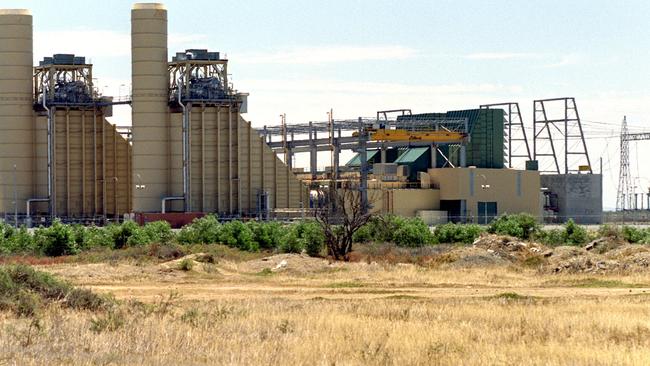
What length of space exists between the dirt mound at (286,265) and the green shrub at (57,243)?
47.2ft

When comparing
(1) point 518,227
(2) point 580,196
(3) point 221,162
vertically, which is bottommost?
(1) point 518,227

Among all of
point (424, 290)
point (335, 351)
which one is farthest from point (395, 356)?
point (424, 290)

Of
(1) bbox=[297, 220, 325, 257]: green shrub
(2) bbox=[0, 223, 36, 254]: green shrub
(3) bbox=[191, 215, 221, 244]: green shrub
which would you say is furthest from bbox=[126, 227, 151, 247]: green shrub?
(1) bbox=[297, 220, 325, 257]: green shrub

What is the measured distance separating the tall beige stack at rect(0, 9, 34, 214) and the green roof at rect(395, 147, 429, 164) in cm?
3182

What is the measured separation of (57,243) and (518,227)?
31.0m

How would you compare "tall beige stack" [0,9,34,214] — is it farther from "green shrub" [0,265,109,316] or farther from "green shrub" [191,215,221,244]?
"green shrub" [0,265,109,316]

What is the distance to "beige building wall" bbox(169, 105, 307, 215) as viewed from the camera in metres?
98.1

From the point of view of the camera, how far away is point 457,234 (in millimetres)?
79188

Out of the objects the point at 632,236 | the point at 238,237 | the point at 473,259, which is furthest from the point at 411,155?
the point at 473,259

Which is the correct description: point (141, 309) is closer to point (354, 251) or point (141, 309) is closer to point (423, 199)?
point (354, 251)

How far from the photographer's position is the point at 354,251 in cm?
6562

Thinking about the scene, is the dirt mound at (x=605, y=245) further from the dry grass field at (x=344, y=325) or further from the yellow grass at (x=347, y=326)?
the yellow grass at (x=347, y=326)

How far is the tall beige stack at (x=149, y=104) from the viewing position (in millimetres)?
96688

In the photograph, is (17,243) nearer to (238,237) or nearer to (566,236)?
(238,237)
